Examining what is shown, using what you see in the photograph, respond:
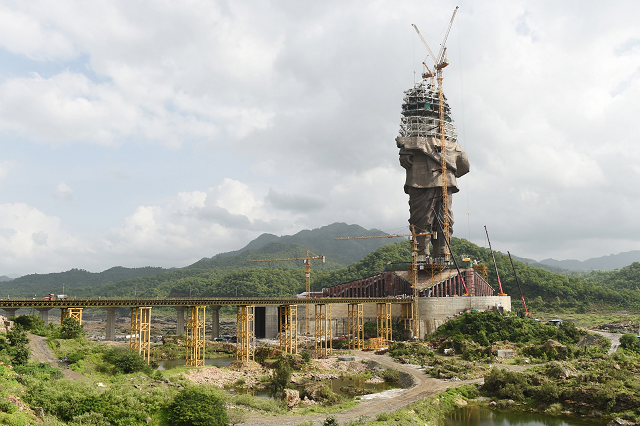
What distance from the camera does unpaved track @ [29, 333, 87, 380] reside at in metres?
44.0

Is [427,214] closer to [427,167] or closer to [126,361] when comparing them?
[427,167]

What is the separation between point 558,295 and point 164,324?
131388mm

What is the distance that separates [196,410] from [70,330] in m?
28.2

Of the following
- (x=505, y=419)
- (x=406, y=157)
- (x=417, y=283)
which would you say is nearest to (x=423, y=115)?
(x=406, y=157)

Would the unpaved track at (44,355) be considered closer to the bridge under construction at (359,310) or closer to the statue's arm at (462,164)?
the bridge under construction at (359,310)

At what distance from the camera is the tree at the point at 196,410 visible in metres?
36.1

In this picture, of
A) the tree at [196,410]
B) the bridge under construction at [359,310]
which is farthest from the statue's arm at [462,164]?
the tree at [196,410]

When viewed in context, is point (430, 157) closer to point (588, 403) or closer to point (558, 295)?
Result: point (558, 295)

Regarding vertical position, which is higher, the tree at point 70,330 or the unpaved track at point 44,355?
the tree at point 70,330

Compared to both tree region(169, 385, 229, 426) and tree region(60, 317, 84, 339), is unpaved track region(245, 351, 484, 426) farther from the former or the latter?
tree region(60, 317, 84, 339)

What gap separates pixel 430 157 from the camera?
12531cm

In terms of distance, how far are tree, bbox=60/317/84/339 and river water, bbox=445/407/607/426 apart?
138 feet

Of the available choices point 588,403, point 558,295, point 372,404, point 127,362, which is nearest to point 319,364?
point 372,404

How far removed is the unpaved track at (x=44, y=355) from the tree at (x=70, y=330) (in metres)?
3.44
